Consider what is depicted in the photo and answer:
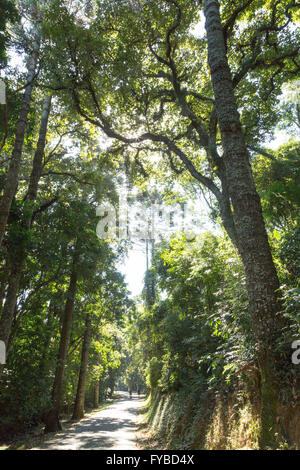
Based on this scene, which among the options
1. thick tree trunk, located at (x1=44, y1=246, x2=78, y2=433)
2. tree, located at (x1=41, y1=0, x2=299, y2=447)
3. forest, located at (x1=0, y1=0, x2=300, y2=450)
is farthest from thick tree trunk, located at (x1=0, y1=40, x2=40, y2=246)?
thick tree trunk, located at (x1=44, y1=246, x2=78, y2=433)

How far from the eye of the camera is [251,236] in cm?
412

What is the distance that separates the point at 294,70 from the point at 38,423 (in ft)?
64.2

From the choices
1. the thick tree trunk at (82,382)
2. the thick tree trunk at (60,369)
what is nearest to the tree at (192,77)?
the thick tree trunk at (60,369)

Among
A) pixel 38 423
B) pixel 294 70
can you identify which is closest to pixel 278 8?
pixel 294 70

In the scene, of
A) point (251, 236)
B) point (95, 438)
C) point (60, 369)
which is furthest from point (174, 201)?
point (60, 369)

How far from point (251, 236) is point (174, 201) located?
6.01 metres

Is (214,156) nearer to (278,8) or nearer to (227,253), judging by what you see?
(227,253)

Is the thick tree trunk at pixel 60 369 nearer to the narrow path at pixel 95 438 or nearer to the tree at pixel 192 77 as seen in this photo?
the narrow path at pixel 95 438

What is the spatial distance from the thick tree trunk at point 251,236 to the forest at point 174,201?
0.8 inches

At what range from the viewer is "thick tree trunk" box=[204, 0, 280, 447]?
331cm

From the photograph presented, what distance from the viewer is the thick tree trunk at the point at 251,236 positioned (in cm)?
331

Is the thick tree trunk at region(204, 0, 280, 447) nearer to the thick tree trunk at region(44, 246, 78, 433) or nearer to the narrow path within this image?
the narrow path

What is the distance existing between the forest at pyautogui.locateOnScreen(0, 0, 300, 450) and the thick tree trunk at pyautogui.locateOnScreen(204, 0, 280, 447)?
20 mm

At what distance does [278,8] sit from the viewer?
349 inches
